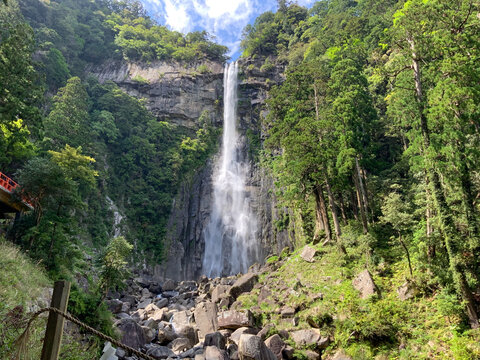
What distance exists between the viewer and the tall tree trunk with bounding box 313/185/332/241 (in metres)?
18.5

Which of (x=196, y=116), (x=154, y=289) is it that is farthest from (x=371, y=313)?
(x=196, y=116)

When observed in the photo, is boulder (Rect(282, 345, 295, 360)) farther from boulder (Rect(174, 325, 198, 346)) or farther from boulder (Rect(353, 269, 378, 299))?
boulder (Rect(174, 325, 198, 346))

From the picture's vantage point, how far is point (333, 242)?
17.8 meters

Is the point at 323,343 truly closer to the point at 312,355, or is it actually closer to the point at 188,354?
the point at 312,355

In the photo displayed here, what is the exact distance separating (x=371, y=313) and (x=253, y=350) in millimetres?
4413

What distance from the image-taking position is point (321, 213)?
19.9 metres

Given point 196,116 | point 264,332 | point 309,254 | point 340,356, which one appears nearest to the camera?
point 340,356

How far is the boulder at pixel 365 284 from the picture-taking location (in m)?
12.0

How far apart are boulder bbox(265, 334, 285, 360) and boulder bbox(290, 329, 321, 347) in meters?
0.70

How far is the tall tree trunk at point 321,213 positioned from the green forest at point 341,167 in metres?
0.13

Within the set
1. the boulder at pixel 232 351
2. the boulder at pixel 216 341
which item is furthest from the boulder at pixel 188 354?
the boulder at pixel 232 351

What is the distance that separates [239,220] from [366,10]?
91.1 feet

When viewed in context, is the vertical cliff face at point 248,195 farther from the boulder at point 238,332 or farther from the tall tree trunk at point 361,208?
the boulder at point 238,332

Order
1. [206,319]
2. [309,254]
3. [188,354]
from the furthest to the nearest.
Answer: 1. [309,254]
2. [206,319]
3. [188,354]
